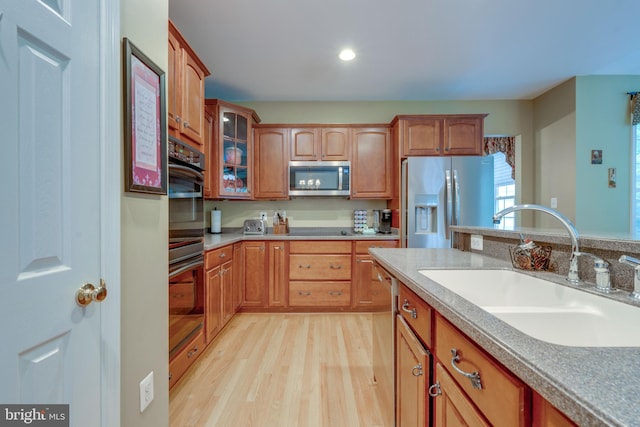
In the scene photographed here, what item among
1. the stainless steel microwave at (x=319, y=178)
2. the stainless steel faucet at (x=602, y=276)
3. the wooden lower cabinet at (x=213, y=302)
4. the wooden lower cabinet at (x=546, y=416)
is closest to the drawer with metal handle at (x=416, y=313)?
the wooden lower cabinet at (x=546, y=416)

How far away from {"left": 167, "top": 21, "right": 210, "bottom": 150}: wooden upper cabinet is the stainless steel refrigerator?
7.04 ft

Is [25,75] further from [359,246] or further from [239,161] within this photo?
[359,246]

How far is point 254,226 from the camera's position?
329 centimetres

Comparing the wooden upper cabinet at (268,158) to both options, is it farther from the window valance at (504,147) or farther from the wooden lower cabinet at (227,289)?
the window valance at (504,147)

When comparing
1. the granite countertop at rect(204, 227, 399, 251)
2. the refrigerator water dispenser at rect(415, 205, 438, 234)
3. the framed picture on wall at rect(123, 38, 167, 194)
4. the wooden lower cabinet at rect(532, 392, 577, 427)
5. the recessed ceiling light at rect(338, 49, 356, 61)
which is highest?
the recessed ceiling light at rect(338, 49, 356, 61)

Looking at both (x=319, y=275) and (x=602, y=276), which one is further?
(x=319, y=275)

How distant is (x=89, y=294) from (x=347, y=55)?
261 centimetres

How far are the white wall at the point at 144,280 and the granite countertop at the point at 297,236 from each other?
920mm

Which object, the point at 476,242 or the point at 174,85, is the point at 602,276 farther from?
the point at 174,85

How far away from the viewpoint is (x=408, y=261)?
4.39 ft

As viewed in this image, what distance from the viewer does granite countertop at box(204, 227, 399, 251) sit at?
2502 millimetres

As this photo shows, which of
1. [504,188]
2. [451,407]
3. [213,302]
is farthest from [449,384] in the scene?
[504,188]

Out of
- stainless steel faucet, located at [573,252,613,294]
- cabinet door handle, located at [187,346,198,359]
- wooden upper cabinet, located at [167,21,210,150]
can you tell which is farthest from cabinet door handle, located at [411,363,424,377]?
wooden upper cabinet, located at [167,21,210,150]

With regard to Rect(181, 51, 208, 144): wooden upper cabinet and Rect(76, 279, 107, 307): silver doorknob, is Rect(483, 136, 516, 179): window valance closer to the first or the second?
Rect(181, 51, 208, 144): wooden upper cabinet
